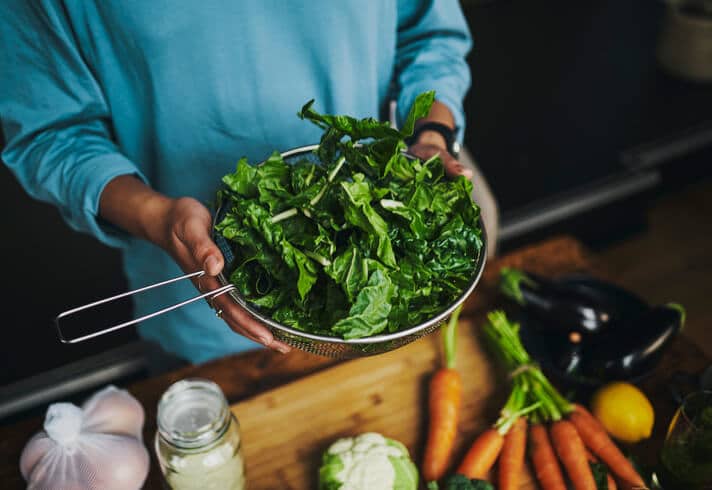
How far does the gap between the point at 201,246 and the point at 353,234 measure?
22 cm

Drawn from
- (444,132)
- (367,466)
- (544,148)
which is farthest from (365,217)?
(544,148)

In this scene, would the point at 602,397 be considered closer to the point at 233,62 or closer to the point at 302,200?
the point at 302,200

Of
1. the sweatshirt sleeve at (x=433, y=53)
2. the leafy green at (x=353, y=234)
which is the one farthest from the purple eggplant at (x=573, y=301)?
the leafy green at (x=353, y=234)

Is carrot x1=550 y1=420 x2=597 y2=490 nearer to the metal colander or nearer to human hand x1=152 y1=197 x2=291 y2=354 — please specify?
the metal colander

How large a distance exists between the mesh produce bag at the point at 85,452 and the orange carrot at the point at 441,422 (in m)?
0.52

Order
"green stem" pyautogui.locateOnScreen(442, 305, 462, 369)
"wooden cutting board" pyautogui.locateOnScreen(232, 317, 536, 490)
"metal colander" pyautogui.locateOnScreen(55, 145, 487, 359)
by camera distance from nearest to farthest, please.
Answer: "metal colander" pyautogui.locateOnScreen(55, 145, 487, 359)
"wooden cutting board" pyautogui.locateOnScreen(232, 317, 536, 490)
"green stem" pyautogui.locateOnScreen(442, 305, 462, 369)

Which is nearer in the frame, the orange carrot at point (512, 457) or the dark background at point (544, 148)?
the orange carrot at point (512, 457)

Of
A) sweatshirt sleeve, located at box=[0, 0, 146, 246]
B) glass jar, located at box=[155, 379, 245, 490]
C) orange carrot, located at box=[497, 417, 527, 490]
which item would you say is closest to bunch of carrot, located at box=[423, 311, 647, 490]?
orange carrot, located at box=[497, 417, 527, 490]

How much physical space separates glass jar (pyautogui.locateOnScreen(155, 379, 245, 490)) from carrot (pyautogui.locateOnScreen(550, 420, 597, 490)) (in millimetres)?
612

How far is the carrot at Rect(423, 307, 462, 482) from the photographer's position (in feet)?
4.01

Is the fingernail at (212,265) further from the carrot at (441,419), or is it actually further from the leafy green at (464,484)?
the leafy green at (464,484)

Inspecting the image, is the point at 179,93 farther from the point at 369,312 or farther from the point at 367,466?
the point at 367,466

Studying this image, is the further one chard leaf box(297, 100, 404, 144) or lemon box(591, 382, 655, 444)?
lemon box(591, 382, 655, 444)

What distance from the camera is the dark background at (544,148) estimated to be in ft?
7.93
